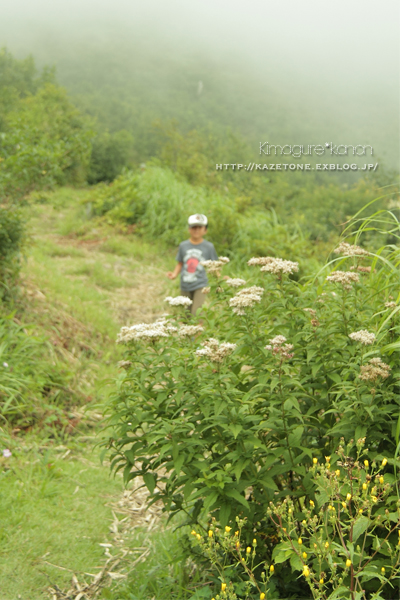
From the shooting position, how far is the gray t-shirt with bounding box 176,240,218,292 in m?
6.10

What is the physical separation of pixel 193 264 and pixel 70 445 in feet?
8.59

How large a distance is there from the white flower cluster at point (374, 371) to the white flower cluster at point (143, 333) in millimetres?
798

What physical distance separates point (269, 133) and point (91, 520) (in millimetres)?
27491

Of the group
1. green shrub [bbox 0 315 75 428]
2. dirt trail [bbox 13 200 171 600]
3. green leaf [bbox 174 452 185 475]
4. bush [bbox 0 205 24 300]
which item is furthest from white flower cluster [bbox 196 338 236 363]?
bush [bbox 0 205 24 300]

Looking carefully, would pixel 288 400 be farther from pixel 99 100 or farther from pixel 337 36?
pixel 99 100

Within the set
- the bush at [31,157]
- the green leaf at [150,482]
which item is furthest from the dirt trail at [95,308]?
the green leaf at [150,482]

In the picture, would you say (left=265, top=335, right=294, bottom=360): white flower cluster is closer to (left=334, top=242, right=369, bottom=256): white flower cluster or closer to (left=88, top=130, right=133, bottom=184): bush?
(left=334, top=242, right=369, bottom=256): white flower cluster

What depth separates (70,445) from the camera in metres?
4.29

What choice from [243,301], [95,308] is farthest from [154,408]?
[95,308]

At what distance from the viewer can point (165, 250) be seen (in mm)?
11070

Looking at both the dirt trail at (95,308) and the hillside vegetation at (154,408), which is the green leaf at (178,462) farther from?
the dirt trail at (95,308)

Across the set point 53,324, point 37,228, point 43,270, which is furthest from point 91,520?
point 37,228

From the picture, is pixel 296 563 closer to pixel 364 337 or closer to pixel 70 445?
pixel 364 337

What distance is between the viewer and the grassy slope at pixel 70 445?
2992mm
